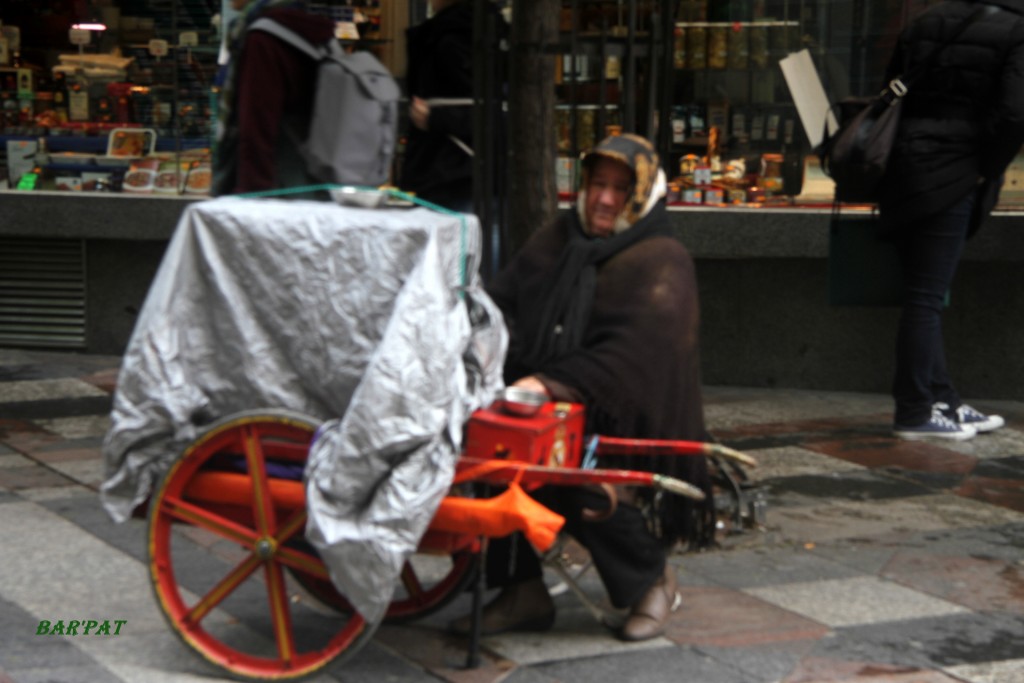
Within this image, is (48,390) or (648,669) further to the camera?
(48,390)

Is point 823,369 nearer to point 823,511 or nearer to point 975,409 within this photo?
point 975,409

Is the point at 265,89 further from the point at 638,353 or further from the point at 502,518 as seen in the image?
the point at 502,518

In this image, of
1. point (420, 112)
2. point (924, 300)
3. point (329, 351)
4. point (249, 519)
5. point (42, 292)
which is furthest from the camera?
point (42, 292)

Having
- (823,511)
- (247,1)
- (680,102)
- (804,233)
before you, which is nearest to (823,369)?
(804,233)

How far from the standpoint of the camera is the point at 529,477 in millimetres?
3908

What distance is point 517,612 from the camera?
4418 mm

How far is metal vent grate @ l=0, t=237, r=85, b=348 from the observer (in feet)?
29.3

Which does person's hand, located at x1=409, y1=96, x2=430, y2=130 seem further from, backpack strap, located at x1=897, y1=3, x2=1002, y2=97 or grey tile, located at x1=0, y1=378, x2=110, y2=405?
grey tile, located at x1=0, y1=378, x2=110, y2=405

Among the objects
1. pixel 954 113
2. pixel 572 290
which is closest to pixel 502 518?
pixel 572 290

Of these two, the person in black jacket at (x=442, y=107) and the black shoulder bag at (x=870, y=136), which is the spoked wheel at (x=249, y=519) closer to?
the person in black jacket at (x=442, y=107)

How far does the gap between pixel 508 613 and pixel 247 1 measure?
7.23 feet

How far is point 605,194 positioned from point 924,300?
284 cm

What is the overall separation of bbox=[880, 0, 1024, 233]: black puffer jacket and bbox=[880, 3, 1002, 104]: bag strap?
0.02 meters

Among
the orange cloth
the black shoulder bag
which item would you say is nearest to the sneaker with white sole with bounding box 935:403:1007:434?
the black shoulder bag
